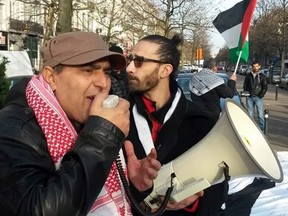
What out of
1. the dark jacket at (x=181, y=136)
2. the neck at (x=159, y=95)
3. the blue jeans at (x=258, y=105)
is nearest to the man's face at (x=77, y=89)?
the dark jacket at (x=181, y=136)

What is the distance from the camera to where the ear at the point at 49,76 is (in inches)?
62.5

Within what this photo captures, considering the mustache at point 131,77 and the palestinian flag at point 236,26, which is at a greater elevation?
the palestinian flag at point 236,26

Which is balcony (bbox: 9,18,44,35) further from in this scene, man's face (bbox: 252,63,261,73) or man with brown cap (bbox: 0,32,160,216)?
man with brown cap (bbox: 0,32,160,216)

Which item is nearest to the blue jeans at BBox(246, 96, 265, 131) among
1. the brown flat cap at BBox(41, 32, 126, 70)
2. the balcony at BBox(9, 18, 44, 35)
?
the brown flat cap at BBox(41, 32, 126, 70)

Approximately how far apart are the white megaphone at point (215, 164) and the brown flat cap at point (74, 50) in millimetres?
584

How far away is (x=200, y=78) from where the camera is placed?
633cm

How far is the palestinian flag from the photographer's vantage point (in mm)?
5984

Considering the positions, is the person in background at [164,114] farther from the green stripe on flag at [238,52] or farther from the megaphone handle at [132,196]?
the green stripe on flag at [238,52]

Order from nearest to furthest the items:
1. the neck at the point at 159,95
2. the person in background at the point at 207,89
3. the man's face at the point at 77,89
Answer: the man's face at the point at 77,89, the neck at the point at 159,95, the person in background at the point at 207,89

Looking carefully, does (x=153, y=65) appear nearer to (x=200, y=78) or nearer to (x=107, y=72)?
(x=107, y=72)

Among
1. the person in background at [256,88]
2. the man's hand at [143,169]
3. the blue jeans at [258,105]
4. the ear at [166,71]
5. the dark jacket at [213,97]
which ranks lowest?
the blue jeans at [258,105]

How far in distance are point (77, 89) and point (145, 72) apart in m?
1.35

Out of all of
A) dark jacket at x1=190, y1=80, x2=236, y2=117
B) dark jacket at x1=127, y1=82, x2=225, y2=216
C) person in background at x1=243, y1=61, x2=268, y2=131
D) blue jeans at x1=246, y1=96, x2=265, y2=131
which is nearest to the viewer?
dark jacket at x1=127, y1=82, x2=225, y2=216

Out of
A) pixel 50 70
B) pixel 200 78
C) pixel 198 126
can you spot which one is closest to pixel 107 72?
pixel 50 70
